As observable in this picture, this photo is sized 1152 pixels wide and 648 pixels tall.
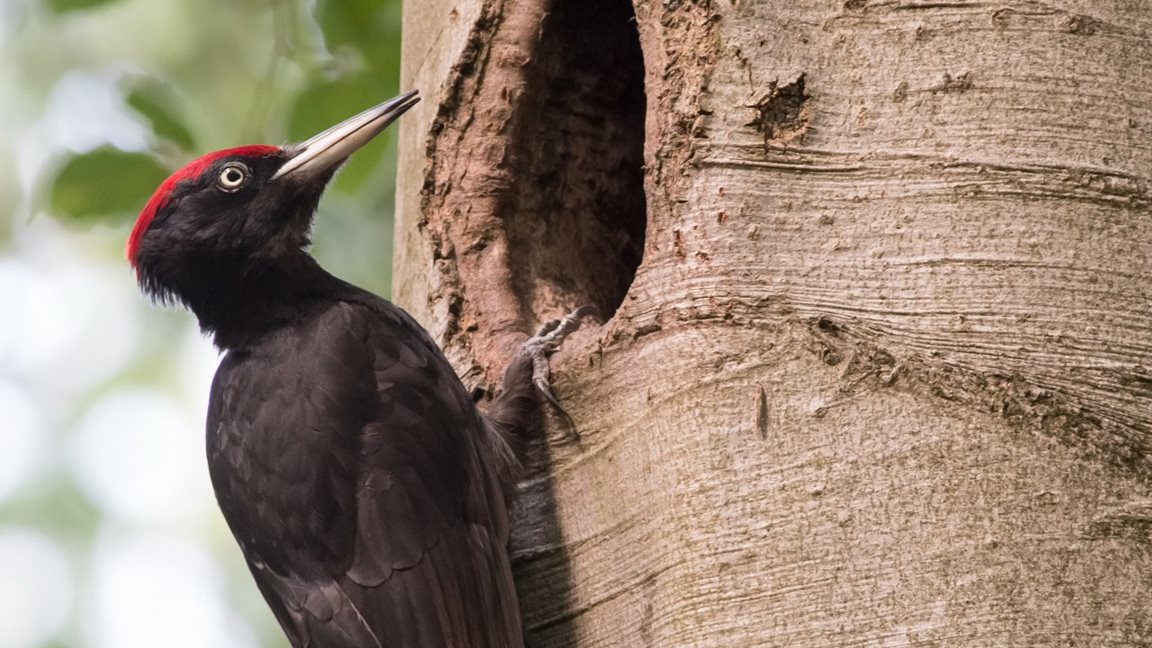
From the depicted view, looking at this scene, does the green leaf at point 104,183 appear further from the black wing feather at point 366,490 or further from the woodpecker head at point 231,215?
the black wing feather at point 366,490

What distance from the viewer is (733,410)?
224cm

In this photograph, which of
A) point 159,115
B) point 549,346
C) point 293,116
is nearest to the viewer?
point 549,346

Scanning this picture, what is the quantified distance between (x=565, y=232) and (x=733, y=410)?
143 centimetres

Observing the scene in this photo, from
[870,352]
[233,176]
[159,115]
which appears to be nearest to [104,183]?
[159,115]

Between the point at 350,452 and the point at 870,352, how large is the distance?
137cm

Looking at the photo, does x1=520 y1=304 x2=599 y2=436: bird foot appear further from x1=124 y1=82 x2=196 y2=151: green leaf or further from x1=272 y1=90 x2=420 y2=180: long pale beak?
x1=124 y1=82 x2=196 y2=151: green leaf

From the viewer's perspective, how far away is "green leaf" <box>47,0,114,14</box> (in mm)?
3559

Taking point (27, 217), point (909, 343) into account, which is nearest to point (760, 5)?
point (909, 343)

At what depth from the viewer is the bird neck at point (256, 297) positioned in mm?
3562

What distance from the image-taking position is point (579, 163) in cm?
367

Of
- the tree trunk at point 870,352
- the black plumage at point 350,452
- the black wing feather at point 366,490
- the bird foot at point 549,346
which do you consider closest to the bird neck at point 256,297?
the black plumage at point 350,452

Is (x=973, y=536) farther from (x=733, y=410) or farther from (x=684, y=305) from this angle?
(x=684, y=305)

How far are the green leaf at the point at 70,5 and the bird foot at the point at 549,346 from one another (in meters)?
1.62

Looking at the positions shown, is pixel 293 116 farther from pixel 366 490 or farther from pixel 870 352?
pixel 870 352
